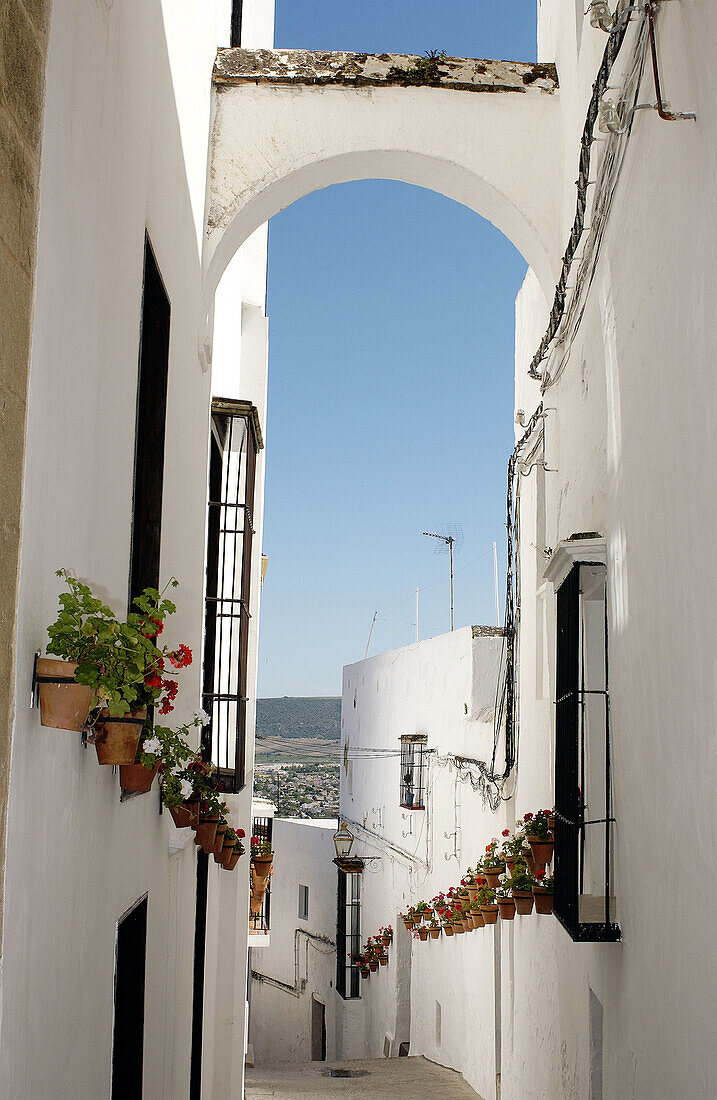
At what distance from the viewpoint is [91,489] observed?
3.30 metres

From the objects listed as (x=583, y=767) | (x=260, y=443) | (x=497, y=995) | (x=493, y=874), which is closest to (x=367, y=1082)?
(x=497, y=995)

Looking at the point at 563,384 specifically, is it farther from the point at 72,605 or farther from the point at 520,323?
the point at 72,605

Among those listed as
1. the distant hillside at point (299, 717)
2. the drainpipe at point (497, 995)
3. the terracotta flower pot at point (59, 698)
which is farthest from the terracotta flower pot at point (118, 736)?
the distant hillside at point (299, 717)

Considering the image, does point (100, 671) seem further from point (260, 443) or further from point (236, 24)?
point (236, 24)

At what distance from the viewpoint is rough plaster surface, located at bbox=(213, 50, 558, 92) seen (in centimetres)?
673

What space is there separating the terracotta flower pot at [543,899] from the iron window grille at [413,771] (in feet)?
25.7

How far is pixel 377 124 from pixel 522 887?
4.85 metres

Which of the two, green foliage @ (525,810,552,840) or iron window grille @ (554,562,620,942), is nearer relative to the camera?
iron window grille @ (554,562,620,942)

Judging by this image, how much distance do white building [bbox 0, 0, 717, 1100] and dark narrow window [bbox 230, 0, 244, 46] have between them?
0.97m

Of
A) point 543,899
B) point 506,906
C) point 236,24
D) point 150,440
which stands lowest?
point 506,906

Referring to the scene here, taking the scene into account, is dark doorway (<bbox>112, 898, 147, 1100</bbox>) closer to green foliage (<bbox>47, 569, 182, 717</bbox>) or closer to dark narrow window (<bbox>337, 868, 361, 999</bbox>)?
green foliage (<bbox>47, 569, 182, 717</bbox>)

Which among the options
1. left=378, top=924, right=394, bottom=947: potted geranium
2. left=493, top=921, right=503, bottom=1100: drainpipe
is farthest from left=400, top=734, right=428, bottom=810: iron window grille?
left=493, top=921, right=503, bottom=1100: drainpipe

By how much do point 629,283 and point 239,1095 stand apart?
8078mm

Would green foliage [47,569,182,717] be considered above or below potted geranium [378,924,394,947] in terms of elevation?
above
